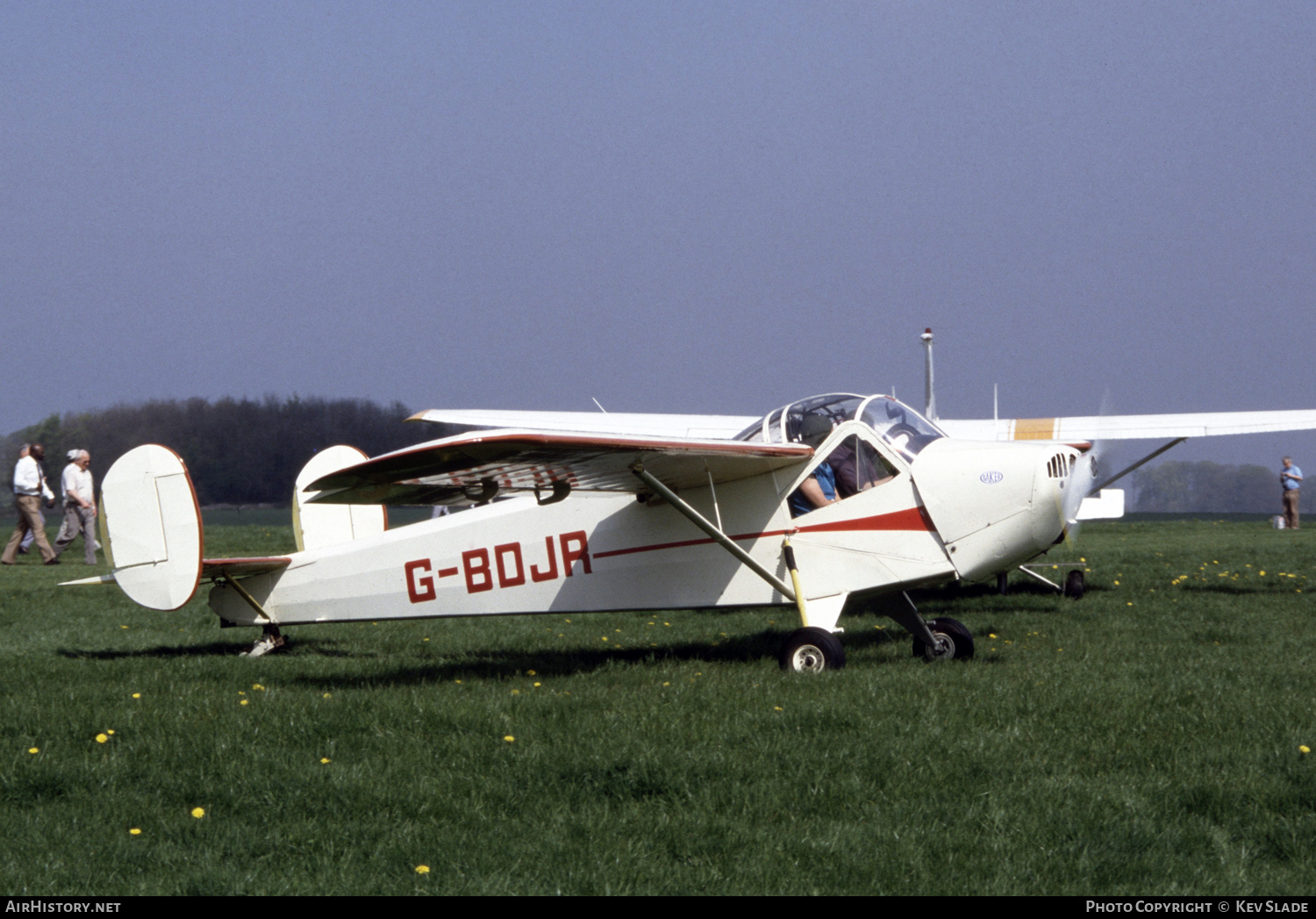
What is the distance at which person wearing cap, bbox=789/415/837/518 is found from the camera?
8.56m

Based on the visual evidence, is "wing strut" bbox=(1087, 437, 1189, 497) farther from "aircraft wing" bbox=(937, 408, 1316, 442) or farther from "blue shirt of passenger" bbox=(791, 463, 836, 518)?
"blue shirt of passenger" bbox=(791, 463, 836, 518)

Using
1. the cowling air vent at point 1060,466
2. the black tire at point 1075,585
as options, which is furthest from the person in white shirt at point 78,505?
the cowling air vent at point 1060,466

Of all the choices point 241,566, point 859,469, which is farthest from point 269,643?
point 859,469

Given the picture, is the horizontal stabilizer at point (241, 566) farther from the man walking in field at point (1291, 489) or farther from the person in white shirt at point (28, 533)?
the man walking in field at point (1291, 489)

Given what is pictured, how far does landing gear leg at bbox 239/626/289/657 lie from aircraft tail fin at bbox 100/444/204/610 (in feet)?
3.43

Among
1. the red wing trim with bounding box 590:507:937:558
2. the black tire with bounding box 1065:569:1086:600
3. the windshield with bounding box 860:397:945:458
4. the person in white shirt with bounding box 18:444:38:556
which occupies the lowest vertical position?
the black tire with bounding box 1065:569:1086:600

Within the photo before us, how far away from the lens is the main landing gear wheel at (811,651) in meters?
7.90

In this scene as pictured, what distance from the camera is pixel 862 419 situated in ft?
28.3

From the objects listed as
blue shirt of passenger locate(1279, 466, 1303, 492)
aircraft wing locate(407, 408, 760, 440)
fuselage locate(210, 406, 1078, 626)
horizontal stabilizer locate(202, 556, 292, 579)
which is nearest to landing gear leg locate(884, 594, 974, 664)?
fuselage locate(210, 406, 1078, 626)

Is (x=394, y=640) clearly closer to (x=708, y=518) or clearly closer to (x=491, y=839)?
(x=708, y=518)

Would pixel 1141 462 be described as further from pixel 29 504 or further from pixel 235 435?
pixel 235 435

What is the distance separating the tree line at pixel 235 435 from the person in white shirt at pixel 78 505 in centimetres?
2937

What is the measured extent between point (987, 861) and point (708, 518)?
5.07 metres
